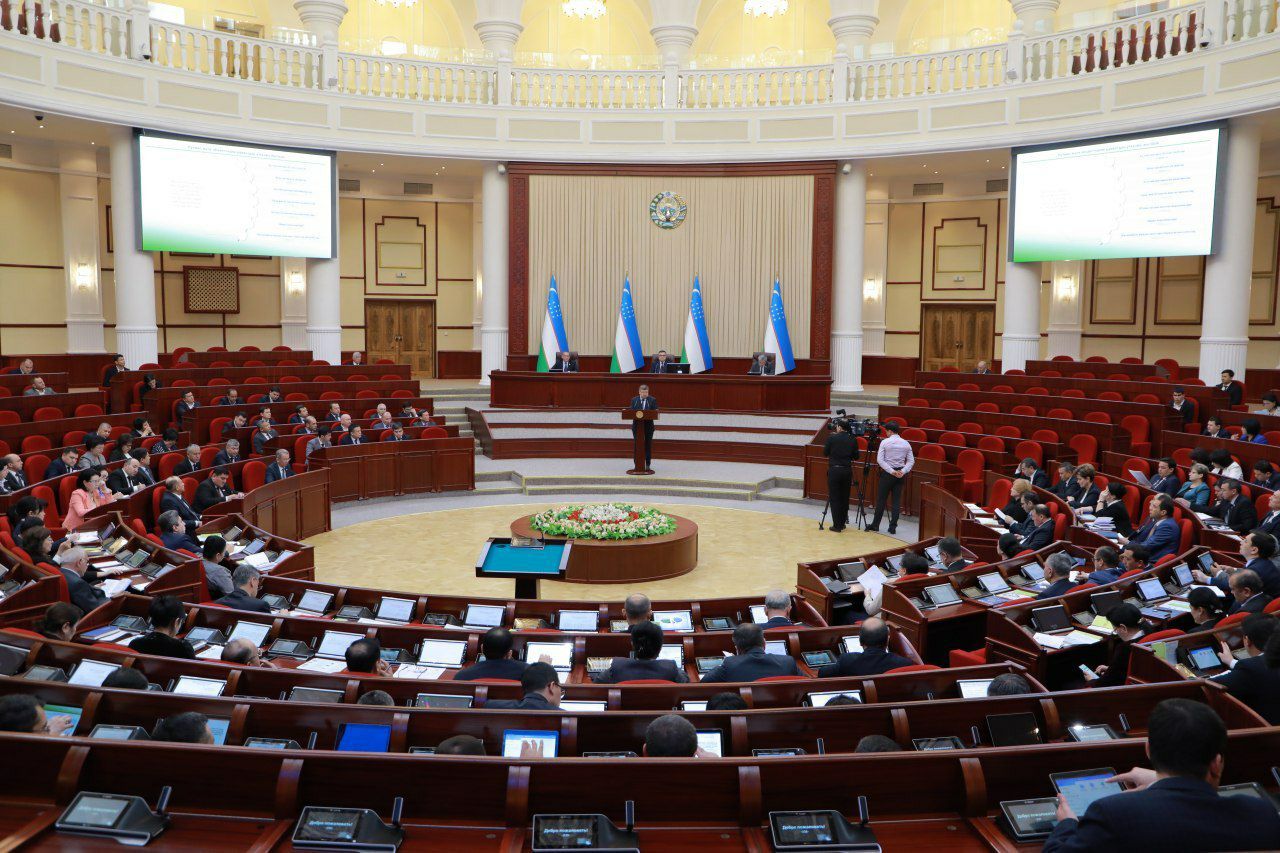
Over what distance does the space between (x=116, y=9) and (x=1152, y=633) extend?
607 inches

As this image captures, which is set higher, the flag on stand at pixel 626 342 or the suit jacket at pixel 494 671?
the flag on stand at pixel 626 342

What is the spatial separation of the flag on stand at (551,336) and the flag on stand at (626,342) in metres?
1.04

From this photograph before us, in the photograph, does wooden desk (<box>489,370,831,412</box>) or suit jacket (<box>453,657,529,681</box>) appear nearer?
suit jacket (<box>453,657,529,681</box>)

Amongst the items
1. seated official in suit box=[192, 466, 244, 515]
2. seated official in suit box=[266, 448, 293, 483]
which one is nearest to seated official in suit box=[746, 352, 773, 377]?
seated official in suit box=[266, 448, 293, 483]

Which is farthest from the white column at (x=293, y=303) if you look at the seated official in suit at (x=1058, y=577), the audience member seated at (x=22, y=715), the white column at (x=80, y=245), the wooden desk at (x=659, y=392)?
the audience member seated at (x=22, y=715)

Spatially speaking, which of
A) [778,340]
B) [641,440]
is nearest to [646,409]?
[641,440]

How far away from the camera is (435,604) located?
Answer: 6258 mm

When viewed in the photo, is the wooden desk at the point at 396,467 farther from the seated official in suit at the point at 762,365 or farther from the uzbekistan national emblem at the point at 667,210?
the uzbekistan national emblem at the point at 667,210

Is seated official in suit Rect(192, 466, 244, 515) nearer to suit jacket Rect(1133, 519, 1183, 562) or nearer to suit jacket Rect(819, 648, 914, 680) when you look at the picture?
suit jacket Rect(819, 648, 914, 680)

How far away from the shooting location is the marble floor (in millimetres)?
9242

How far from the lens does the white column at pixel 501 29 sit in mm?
17516

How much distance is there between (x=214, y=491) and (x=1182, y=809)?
8923mm

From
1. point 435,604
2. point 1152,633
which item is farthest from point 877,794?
point 435,604

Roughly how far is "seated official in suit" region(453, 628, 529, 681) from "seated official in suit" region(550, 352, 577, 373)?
12796mm
